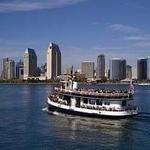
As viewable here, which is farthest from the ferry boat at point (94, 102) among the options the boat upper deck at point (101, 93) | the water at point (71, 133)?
the water at point (71, 133)

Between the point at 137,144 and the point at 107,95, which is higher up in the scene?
the point at 107,95

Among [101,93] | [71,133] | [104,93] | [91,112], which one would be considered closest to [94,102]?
[101,93]

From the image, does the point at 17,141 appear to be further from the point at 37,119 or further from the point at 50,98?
the point at 50,98

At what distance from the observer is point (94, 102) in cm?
9394

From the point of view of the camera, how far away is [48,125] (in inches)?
3250

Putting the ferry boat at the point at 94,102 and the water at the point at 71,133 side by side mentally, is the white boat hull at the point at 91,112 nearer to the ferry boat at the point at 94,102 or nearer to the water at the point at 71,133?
the ferry boat at the point at 94,102

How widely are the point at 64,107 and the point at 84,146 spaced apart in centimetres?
3556

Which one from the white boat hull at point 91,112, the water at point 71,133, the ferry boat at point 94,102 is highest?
the ferry boat at point 94,102

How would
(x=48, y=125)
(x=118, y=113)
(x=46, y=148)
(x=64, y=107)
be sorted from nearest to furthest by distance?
(x=46, y=148)
(x=48, y=125)
(x=118, y=113)
(x=64, y=107)

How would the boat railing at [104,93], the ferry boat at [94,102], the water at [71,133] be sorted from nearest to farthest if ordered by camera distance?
the water at [71,133], the ferry boat at [94,102], the boat railing at [104,93]

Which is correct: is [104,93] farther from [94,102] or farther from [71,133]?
[71,133]

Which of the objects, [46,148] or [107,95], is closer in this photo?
[46,148]

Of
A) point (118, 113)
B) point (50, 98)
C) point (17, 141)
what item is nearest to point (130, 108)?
point (118, 113)

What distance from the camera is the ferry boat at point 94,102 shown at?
89.2 m
